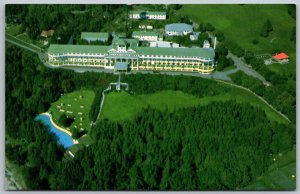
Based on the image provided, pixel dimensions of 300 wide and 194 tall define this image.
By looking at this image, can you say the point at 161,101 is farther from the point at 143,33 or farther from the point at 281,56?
the point at 281,56

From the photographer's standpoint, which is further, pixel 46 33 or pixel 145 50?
pixel 46 33

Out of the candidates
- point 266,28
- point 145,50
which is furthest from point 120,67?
point 266,28

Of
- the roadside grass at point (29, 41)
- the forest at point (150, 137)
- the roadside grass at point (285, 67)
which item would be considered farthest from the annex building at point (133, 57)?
the roadside grass at point (285, 67)

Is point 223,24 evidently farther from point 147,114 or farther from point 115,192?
point 115,192

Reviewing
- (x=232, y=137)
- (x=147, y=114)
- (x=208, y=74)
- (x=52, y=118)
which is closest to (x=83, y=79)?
(x=52, y=118)

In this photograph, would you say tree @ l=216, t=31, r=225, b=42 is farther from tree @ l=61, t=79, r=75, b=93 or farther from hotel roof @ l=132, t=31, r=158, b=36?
tree @ l=61, t=79, r=75, b=93

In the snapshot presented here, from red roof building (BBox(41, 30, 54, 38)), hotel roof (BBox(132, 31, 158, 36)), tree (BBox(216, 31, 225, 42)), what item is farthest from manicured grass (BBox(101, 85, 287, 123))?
red roof building (BBox(41, 30, 54, 38))
